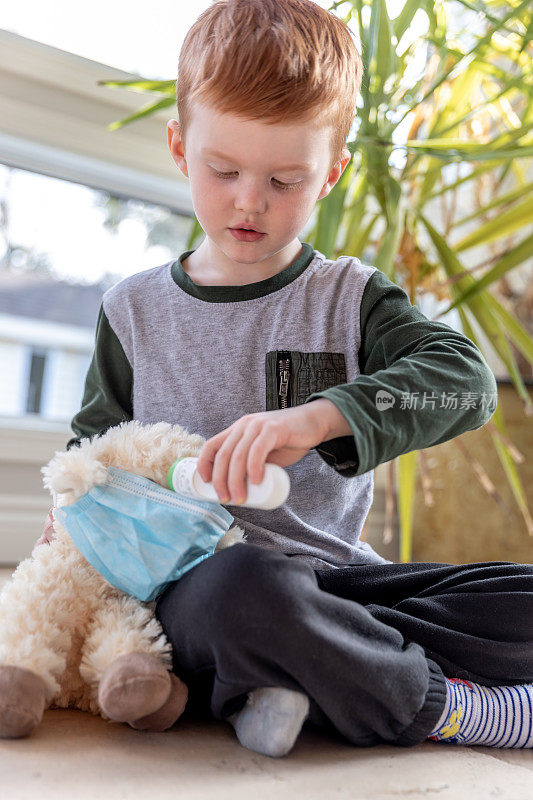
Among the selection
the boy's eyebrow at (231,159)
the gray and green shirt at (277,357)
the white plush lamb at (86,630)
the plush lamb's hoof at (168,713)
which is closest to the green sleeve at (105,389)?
the gray and green shirt at (277,357)

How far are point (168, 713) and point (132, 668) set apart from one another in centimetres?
7

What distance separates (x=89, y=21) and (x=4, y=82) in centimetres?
26

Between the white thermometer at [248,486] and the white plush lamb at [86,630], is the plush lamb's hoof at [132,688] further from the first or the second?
the white thermometer at [248,486]

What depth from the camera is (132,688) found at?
60 cm

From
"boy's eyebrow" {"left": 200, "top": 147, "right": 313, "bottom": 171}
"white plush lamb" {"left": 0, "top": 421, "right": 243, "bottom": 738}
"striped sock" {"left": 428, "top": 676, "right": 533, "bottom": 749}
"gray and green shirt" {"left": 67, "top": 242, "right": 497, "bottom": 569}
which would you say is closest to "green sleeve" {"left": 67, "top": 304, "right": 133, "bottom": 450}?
"gray and green shirt" {"left": 67, "top": 242, "right": 497, "bottom": 569}

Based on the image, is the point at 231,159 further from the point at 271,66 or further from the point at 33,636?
the point at 33,636

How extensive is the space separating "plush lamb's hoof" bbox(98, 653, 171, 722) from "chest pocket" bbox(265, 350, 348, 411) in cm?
35

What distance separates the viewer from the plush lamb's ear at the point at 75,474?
0.73 metres

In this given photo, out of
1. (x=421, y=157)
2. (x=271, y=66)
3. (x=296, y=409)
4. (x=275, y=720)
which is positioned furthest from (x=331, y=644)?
(x=421, y=157)

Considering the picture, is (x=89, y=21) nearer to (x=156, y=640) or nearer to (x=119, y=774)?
(x=156, y=640)

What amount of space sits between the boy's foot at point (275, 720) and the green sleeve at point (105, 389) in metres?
0.45

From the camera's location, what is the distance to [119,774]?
1.80ft

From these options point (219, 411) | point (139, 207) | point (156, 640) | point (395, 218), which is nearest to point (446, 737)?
point (156, 640)

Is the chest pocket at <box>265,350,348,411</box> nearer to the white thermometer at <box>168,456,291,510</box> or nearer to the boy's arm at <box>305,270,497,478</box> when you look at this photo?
the boy's arm at <box>305,270,497,478</box>
